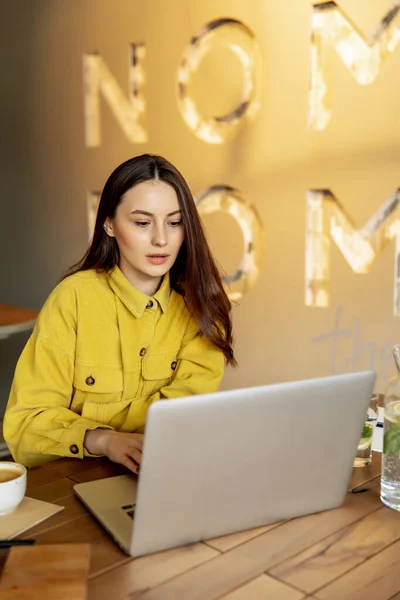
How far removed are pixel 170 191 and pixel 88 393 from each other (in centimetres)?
44

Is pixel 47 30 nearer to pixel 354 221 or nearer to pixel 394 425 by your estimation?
pixel 354 221

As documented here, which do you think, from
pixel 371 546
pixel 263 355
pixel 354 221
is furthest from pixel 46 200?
pixel 371 546

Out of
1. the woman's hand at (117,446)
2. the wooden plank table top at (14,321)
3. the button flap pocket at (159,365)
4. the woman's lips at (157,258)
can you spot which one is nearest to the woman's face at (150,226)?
the woman's lips at (157,258)

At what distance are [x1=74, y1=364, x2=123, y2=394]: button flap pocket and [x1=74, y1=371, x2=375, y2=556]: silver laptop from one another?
395 millimetres

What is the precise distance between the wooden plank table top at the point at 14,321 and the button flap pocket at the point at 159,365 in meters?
1.11

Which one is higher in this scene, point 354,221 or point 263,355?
point 354,221

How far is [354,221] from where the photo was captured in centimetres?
257

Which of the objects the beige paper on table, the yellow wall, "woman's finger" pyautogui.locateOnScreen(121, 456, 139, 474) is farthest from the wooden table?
the yellow wall

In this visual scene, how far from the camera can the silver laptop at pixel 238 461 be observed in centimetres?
82

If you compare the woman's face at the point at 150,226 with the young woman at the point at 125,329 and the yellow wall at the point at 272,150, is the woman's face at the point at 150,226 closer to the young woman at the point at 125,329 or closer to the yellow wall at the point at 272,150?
the young woman at the point at 125,329

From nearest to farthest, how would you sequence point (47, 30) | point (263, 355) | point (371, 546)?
1. point (371, 546)
2. point (263, 355)
3. point (47, 30)

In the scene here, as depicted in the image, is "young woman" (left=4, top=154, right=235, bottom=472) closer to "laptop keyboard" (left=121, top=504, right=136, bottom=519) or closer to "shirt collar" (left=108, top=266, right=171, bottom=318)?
"shirt collar" (left=108, top=266, right=171, bottom=318)

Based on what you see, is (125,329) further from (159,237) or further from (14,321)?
(14,321)

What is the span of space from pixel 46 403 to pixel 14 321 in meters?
1.28
